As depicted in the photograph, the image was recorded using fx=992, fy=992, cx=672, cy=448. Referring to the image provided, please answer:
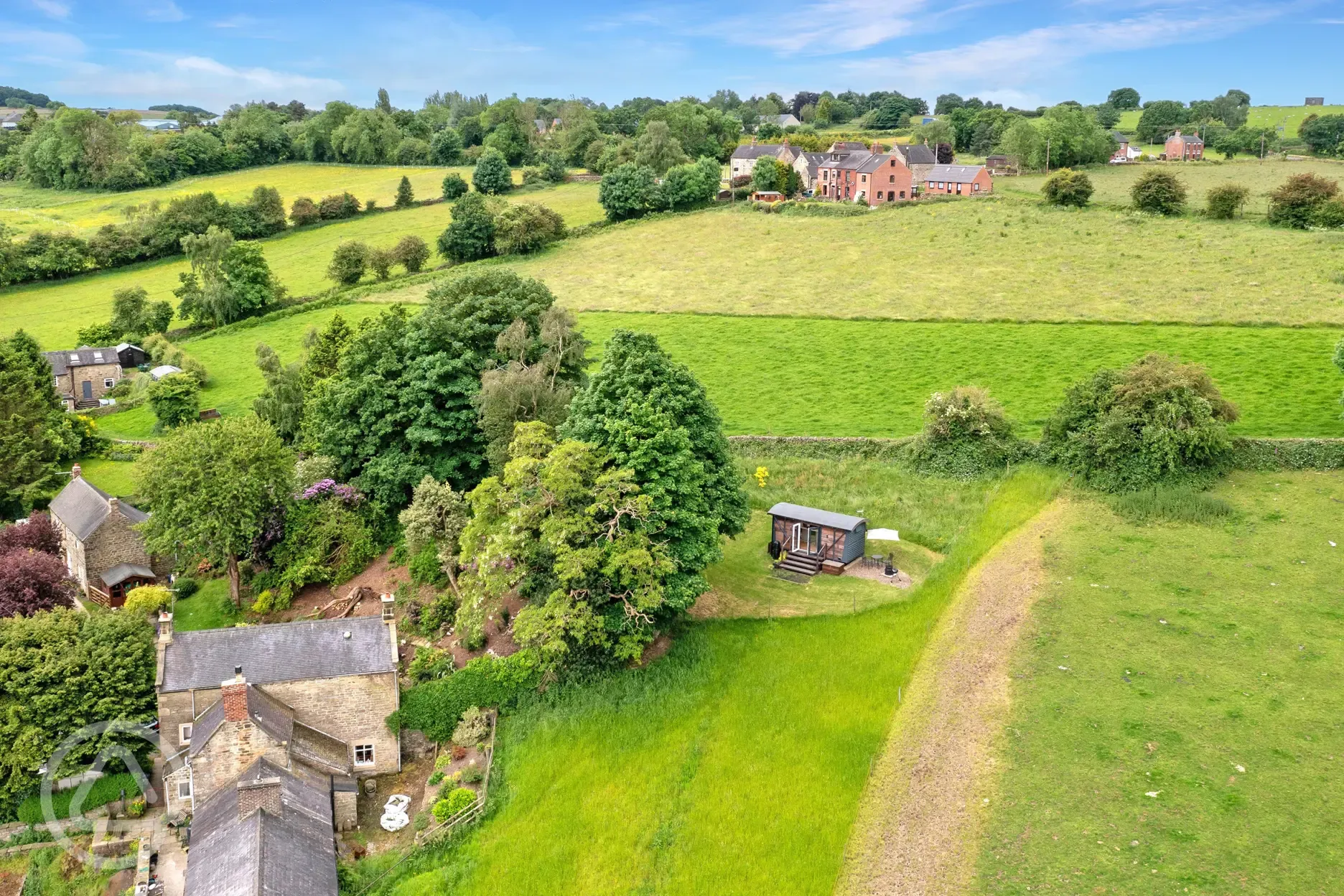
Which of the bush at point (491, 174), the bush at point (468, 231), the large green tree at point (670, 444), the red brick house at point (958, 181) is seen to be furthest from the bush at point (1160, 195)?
the bush at point (491, 174)

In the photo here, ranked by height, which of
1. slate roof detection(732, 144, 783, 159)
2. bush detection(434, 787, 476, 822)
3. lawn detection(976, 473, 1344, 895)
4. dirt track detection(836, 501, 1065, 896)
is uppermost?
slate roof detection(732, 144, 783, 159)

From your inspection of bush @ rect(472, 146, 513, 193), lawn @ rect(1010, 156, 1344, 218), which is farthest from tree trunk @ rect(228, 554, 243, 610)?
bush @ rect(472, 146, 513, 193)

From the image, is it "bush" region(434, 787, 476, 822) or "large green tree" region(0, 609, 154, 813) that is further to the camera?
"large green tree" region(0, 609, 154, 813)

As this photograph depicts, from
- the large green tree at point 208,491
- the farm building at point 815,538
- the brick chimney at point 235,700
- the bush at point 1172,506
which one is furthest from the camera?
the large green tree at point 208,491

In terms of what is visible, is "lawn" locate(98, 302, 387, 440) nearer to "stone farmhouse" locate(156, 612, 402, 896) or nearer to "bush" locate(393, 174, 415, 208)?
"stone farmhouse" locate(156, 612, 402, 896)

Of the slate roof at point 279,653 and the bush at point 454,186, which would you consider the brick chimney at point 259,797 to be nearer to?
the slate roof at point 279,653

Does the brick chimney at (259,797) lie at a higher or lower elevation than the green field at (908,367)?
lower
